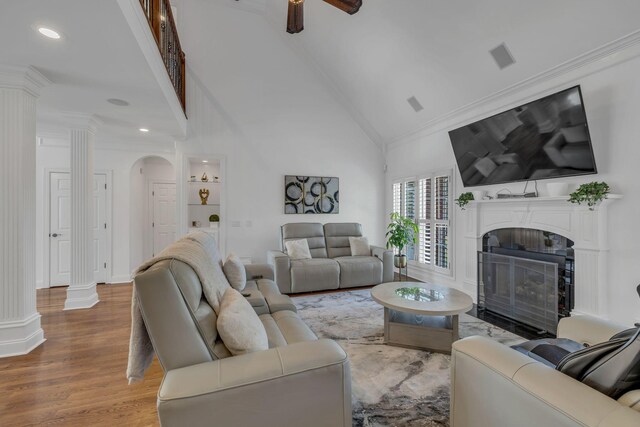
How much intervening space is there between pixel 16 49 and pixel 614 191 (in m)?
5.26

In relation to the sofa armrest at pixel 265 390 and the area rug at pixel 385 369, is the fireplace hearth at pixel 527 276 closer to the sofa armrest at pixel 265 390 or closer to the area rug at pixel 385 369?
the area rug at pixel 385 369

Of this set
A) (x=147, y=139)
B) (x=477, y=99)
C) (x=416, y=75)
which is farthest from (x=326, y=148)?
(x=147, y=139)

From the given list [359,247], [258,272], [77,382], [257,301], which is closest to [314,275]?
[359,247]

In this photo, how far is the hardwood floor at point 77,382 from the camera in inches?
70.4

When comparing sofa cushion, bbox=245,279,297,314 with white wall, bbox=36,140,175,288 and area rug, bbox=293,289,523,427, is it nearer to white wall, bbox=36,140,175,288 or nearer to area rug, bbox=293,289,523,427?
area rug, bbox=293,289,523,427

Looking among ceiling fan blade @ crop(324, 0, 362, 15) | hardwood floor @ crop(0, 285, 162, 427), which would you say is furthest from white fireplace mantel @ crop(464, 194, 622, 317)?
hardwood floor @ crop(0, 285, 162, 427)

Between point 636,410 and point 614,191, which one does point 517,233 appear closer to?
point 614,191

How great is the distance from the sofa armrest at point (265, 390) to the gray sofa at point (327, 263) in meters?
2.97

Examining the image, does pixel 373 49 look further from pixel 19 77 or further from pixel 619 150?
pixel 19 77

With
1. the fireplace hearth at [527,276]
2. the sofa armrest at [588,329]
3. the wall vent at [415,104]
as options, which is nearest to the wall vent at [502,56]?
the wall vent at [415,104]

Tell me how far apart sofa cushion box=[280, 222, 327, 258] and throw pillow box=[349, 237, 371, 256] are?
1.63 feet

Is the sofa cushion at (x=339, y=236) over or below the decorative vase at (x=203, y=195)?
below

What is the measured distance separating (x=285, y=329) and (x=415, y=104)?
13.8 ft

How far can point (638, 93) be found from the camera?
2.47 m
